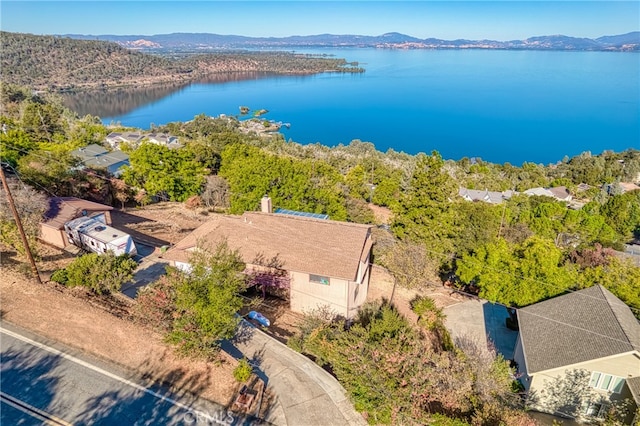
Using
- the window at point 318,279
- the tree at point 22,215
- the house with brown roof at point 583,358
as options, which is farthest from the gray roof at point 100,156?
the house with brown roof at point 583,358

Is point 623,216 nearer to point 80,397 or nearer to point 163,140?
point 80,397

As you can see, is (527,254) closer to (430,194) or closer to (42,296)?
(430,194)

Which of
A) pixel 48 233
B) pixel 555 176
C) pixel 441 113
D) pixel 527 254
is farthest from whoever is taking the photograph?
pixel 441 113

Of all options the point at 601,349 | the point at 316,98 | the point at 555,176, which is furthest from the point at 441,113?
the point at 601,349

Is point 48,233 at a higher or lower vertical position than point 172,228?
higher

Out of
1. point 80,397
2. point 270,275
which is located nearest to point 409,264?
point 270,275

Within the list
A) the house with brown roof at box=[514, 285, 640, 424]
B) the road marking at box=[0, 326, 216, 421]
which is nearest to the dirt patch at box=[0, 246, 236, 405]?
the road marking at box=[0, 326, 216, 421]

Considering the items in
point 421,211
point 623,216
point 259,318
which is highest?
point 421,211
